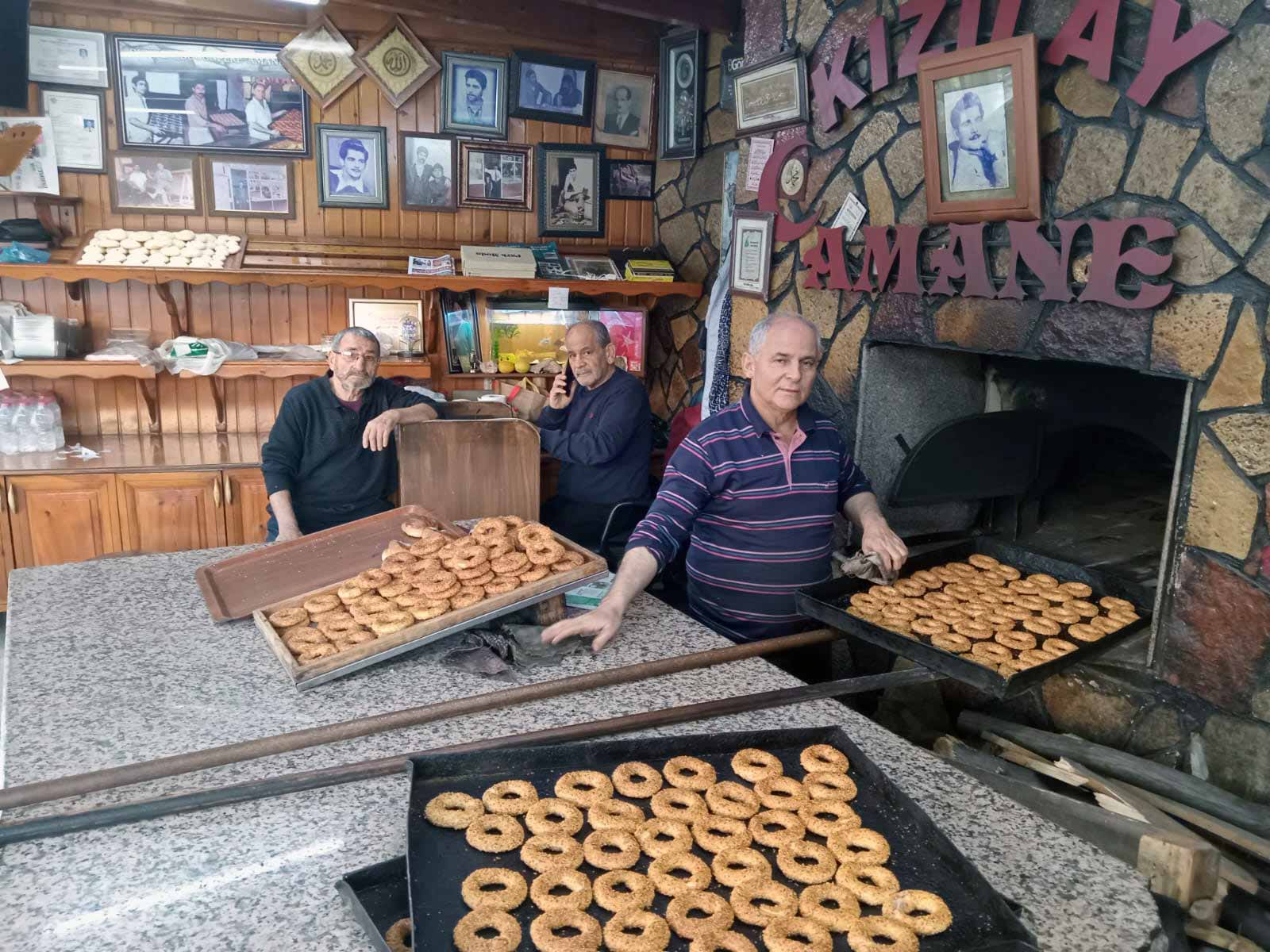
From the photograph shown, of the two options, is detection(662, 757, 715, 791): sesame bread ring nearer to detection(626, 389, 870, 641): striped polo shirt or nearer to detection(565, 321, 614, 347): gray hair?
detection(626, 389, 870, 641): striped polo shirt

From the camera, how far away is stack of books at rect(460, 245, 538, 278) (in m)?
5.21

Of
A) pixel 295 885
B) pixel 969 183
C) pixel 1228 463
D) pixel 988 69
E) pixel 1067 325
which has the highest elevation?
pixel 988 69

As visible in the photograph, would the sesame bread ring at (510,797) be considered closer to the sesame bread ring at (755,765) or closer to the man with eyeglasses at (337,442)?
the sesame bread ring at (755,765)

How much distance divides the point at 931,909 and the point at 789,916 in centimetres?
19

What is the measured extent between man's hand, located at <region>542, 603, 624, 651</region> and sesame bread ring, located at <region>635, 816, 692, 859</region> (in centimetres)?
67

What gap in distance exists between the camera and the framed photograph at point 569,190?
5.63m

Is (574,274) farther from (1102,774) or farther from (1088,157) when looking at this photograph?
(1102,774)

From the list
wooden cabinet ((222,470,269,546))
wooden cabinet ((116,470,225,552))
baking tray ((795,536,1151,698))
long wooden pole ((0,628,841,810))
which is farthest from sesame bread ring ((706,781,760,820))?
wooden cabinet ((116,470,225,552))

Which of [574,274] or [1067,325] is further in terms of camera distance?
[574,274]

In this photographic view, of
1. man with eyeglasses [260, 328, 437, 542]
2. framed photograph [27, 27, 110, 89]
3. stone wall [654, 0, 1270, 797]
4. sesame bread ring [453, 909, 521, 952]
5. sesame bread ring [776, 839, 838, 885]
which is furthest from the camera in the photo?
framed photograph [27, 27, 110, 89]

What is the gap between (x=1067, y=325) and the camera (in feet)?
9.16

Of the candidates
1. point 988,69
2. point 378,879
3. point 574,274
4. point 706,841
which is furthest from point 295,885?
point 574,274

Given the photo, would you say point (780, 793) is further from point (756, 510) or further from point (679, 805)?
point (756, 510)

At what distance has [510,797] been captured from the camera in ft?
4.89
